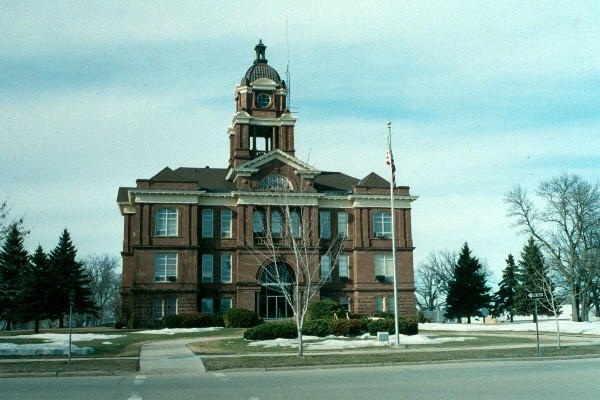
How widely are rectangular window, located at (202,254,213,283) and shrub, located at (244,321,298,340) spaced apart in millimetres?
22967

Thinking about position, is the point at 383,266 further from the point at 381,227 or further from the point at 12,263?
the point at 12,263

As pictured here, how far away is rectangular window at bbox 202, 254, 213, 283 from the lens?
190 feet

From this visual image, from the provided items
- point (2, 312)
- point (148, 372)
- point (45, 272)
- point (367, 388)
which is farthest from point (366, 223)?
point (367, 388)

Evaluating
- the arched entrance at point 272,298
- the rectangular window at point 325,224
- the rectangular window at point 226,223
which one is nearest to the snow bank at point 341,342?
the arched entrance at point 272,298

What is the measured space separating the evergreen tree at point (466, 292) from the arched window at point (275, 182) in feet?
78.5

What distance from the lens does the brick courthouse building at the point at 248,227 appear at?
56.0m

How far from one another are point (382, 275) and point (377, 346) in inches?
1169

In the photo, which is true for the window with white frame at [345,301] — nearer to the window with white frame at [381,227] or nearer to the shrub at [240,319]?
the window with white frame at [381,227]

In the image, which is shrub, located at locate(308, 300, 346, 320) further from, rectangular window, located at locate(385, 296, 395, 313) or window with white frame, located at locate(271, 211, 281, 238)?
rectangular window, located at locate(385, 296, 395, 313)

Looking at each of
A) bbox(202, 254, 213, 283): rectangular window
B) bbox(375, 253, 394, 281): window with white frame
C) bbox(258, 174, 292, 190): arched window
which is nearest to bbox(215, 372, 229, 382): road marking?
bbox(202, 254, 213, 283): rectangular window

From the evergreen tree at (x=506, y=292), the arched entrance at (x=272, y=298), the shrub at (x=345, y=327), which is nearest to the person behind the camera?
the shrub at (x=345, y=327)

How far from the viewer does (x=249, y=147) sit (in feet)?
206

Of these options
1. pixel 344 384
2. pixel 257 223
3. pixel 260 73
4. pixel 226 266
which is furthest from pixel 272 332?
pixel 260 73

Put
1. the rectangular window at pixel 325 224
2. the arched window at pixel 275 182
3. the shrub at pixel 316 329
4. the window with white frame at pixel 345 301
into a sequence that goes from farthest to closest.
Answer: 1. the rectangular window at pixel 325 224
2. the window with white frame at pixel 345 301
3. the arched window at pixel 275 182
4. the shrub at pixel 316 329
